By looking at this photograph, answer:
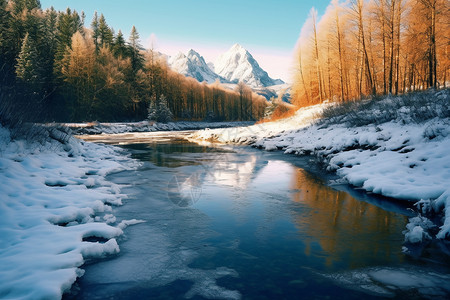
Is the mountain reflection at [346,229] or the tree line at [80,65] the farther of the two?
the tree line at [80,65]

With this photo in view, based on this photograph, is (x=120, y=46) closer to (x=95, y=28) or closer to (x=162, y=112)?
(x=95, y=28)

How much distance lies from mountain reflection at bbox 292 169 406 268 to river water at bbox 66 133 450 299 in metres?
0.01

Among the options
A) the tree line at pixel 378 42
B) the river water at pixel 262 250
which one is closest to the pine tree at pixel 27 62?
the tree line at pixel 378 42

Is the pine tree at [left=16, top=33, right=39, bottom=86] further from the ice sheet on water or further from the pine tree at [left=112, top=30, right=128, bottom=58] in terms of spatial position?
the ice sheet on water

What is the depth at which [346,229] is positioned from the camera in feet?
13.5

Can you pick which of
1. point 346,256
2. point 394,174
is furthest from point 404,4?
point 346,256

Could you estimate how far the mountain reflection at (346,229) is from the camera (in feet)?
10.8

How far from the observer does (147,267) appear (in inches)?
120

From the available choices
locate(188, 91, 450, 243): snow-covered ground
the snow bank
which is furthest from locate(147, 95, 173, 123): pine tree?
the snow bank

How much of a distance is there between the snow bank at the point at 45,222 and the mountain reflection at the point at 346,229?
9.06ft

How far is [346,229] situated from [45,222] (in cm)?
458

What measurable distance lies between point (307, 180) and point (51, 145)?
27.4 ft

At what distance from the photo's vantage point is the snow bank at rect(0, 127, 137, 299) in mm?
2583

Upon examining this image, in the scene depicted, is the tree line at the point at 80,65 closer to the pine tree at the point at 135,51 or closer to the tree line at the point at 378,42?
the pine tree at the point at 135,51
